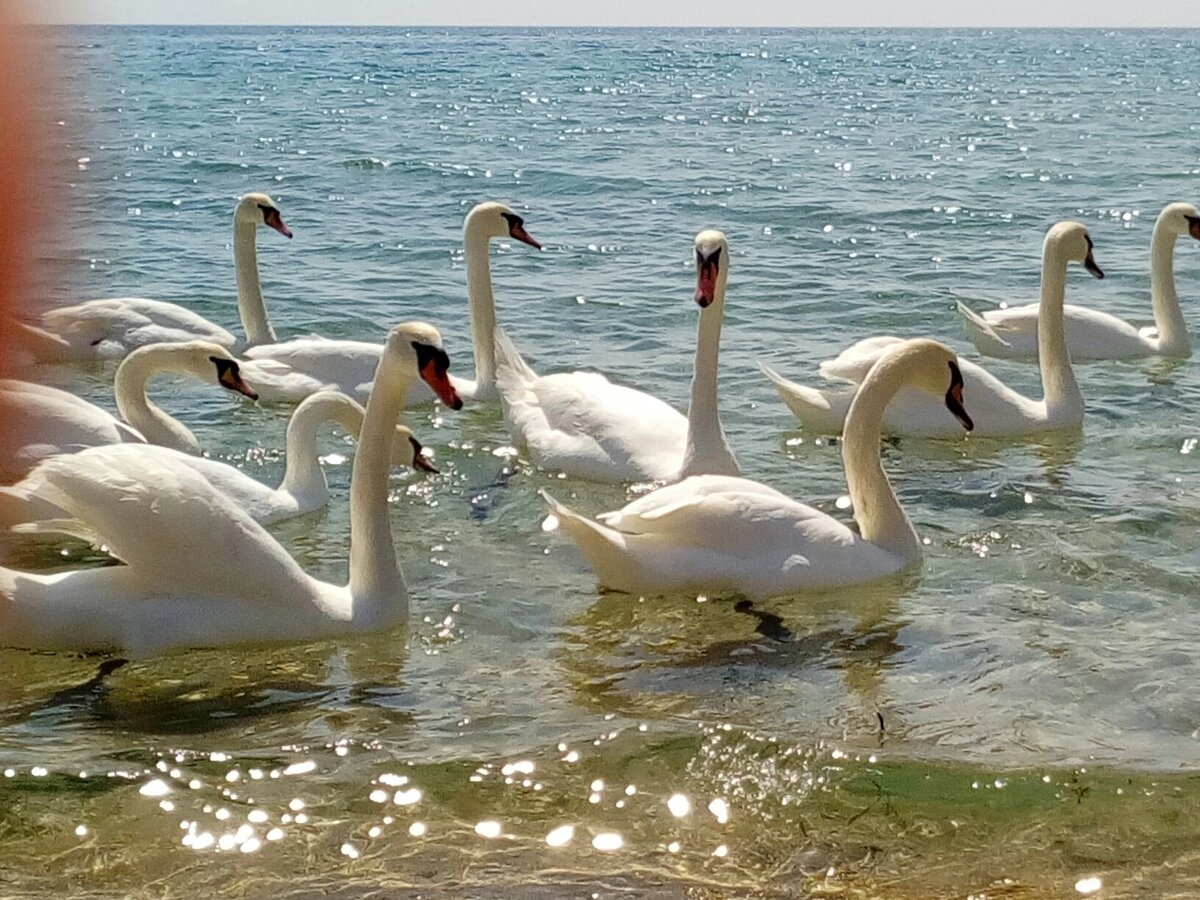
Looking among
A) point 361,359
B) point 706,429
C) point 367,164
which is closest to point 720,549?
point 706,429

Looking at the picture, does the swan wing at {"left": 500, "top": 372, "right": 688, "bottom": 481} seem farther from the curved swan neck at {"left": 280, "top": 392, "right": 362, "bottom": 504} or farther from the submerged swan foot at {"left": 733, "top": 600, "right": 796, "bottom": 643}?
the submerged swan foot at {"left": 733, "top": 600, "right": 796, "bottom": 643}

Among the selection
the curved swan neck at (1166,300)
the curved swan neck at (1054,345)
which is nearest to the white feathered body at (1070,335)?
the curved swan neck at (1166,300)

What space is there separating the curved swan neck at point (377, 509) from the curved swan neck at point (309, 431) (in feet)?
4.84

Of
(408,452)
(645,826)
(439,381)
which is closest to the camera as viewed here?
(645,826)

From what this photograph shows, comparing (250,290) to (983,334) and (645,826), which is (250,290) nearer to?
(983,334)

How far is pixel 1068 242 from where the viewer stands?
32.6ft

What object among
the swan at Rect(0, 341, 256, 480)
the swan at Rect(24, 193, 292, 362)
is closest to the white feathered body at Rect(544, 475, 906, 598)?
the swan at Rect(0, 341, 256, 480)

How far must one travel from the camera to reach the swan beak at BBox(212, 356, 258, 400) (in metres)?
7.65

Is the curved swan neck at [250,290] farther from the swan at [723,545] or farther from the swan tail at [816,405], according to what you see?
the swan at [723,545]

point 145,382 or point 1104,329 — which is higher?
point 145,382

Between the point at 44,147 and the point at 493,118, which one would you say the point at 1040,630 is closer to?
the point at 44,147

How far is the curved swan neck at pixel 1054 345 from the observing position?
9055mm

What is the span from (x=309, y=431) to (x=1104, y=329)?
571 cm

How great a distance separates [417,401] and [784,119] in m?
27.1
